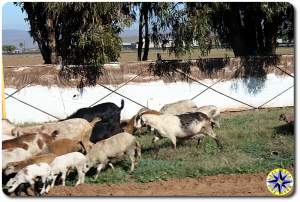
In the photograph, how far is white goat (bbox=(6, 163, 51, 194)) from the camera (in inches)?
351

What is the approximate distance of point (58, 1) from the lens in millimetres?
15062

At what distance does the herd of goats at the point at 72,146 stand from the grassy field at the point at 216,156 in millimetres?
260

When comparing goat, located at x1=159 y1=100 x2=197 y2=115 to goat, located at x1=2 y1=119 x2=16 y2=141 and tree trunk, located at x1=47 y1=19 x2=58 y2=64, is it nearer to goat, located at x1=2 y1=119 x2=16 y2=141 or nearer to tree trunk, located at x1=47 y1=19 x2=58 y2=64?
goat, located at x1=2 y1=119 x2=16 y2=141

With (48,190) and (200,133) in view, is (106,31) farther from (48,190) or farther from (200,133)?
(48,190)

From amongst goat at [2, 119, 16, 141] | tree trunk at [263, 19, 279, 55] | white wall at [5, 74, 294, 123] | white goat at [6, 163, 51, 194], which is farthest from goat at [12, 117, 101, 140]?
tree trunk at [263, 19, 279, 55]

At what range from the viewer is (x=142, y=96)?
1672 cm

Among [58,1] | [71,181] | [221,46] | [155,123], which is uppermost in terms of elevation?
[58,1]

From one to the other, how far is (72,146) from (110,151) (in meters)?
0.84

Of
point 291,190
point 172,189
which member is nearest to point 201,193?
point 172,189

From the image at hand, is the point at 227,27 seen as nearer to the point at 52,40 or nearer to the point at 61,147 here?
the point at 52,40

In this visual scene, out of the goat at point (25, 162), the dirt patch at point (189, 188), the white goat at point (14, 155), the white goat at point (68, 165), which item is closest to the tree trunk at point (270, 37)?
the dirt patch at point (189, 188)

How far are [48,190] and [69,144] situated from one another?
1.47 m

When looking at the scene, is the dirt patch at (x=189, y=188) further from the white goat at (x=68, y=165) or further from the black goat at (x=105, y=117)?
the black goat at (x=105, y=117)

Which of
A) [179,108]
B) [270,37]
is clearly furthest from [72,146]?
[270,37]
